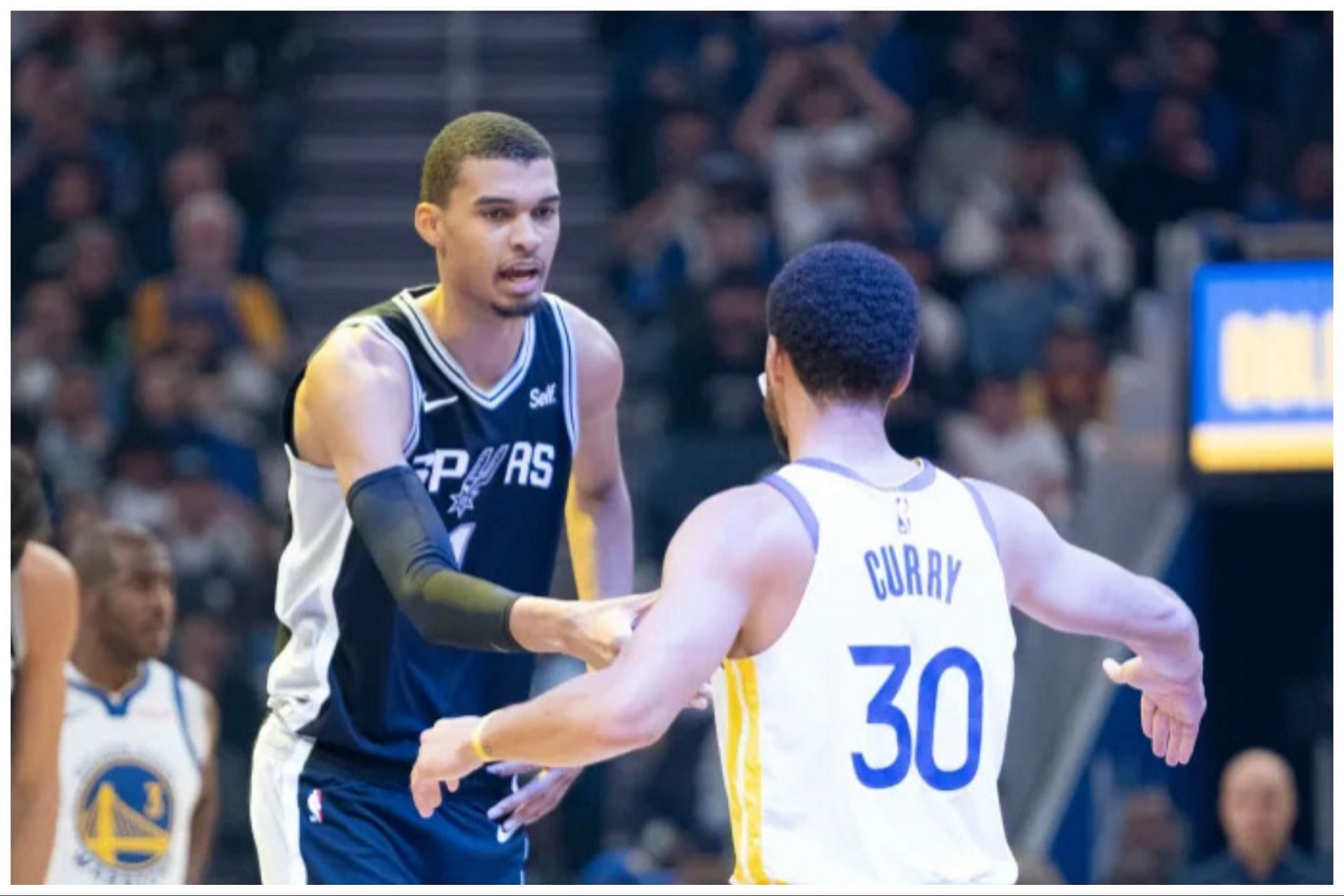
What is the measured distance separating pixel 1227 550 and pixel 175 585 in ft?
14.9

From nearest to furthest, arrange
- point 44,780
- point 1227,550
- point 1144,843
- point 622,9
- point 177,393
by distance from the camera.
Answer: point 44,780, point 1144,843, point 1227,550, point 177,393, point 622,9

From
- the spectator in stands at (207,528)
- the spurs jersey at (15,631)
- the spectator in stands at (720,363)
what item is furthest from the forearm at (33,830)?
the spectator in stands at (720,363)

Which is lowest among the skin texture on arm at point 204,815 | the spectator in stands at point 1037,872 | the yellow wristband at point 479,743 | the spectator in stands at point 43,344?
the spectator in stands at point 1037,872

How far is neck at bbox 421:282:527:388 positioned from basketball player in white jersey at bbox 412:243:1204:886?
1226 mm

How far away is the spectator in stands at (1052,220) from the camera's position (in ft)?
43.1

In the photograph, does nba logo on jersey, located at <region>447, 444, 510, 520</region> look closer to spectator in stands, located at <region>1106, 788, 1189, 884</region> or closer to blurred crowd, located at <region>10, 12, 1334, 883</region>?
blurred crowd, located at <region>10, 12, 1334, 883</region>

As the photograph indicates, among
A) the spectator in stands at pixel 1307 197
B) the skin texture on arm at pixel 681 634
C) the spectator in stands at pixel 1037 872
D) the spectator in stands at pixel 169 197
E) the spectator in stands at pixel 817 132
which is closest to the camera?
the skin texture on arm at pixel 681 634

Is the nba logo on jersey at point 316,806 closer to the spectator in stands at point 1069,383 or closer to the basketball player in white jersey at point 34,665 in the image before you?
the basketball player in white jersey at point 34,665

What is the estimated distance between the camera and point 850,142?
14.0 meters

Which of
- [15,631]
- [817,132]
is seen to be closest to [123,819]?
[15,631]

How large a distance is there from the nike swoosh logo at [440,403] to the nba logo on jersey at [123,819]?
8.16 ft

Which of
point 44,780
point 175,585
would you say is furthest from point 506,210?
point 175,585

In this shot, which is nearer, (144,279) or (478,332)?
(478,332)

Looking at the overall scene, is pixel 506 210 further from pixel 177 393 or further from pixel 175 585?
pixel 177 393
